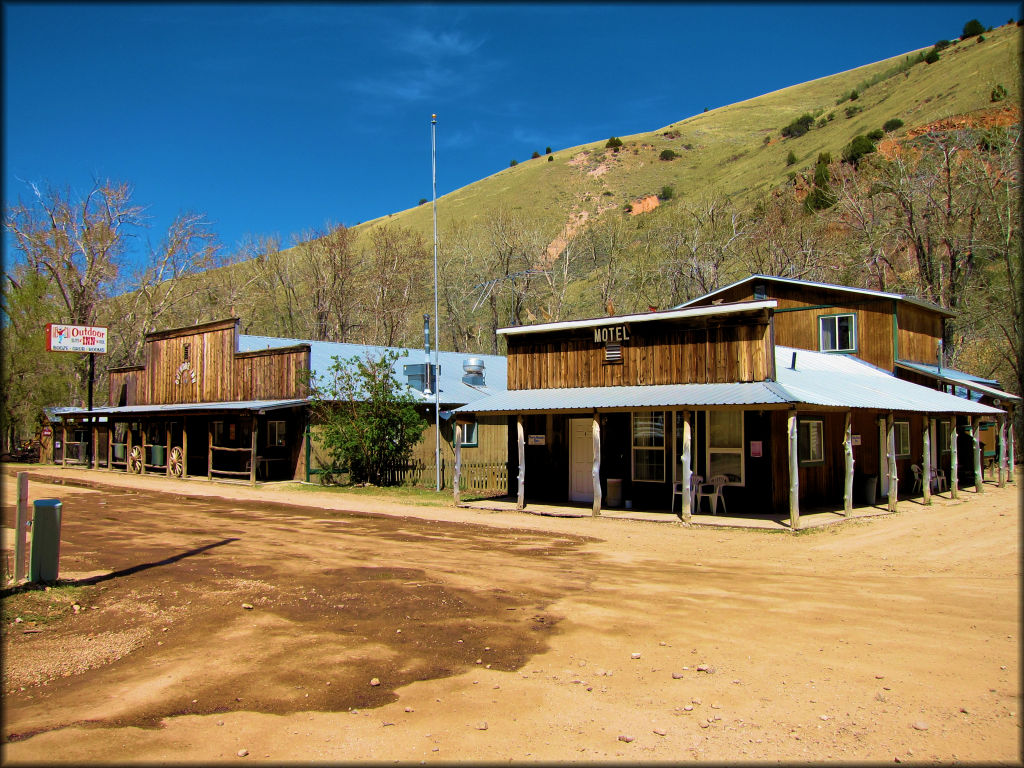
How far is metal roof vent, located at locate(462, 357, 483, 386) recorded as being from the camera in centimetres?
2956

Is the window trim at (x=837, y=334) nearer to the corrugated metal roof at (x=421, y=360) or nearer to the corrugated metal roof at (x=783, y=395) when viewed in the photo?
the corrugated metal roof at (x=783, y=395)

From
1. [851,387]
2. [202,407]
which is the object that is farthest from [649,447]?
[202,407]

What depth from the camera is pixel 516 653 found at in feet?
21.3

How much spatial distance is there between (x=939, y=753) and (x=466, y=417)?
1581 centimetres

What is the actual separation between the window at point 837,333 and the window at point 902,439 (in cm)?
307

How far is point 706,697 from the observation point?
5441 mm

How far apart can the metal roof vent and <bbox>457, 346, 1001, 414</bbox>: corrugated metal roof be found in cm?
941

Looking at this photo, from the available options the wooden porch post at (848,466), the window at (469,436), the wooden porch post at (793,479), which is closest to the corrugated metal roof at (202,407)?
the window at (469,436)

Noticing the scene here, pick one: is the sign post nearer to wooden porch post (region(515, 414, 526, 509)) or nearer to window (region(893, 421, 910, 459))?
wooden porch post (region(515, 414, 526, 509))

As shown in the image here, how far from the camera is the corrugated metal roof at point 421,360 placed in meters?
27.7

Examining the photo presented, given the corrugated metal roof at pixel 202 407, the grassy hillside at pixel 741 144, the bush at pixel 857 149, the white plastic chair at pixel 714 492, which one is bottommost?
the white plastic chair at pixel 714 492

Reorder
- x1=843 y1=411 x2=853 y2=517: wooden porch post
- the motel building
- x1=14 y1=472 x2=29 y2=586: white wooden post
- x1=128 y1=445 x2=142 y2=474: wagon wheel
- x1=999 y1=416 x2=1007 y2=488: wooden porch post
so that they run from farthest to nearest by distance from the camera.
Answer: x1=128 y1=445 x2=142 y2=474: wagon wheel → x1=999 y1=416 x2=1007 y2=488: wooden porch post → the motel building → x1=843 y1=411 x2=853 y2=517: wooden porch post → x1=14 y1=472 x2=29 y2=586: white wooden post

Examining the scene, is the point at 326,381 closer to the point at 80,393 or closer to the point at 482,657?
the point at 482,657

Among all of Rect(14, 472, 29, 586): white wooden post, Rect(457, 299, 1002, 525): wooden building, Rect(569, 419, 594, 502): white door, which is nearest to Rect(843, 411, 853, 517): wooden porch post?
Rect(457, 299, 1002, 525): wooden building
